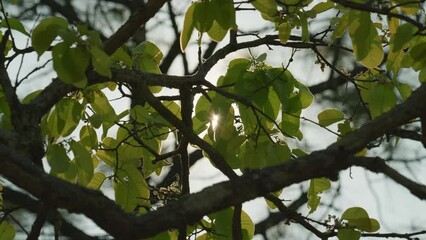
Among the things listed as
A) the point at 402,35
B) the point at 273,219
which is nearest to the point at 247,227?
the point at 402,35

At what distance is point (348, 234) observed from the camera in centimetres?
188

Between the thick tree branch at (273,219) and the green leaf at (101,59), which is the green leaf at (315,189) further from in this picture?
the thick tree branch at (273,219)

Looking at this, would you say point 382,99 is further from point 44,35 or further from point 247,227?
point 44,35

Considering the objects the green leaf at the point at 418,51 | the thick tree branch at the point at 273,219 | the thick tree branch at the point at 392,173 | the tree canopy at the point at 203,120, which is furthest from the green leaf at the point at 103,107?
the thick tree branch at the point at 273,219

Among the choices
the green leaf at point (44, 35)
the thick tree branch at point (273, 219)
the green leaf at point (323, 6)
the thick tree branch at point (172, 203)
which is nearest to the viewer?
the thick tree branch at point (172, 203)

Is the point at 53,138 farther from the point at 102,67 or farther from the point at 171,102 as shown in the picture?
the point at 102,67

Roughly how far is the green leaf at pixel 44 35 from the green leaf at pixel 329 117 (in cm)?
71

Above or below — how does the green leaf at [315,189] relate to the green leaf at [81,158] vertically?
above

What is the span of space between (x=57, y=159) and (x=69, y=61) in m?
0.32

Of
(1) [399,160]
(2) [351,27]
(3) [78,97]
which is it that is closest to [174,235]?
(3) [78,97]

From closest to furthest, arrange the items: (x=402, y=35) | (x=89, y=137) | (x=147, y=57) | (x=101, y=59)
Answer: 1. (x=101, y=59)
2. (x=402, y=35)
3. (x=89, y=137)
4. (x=147, y=57)

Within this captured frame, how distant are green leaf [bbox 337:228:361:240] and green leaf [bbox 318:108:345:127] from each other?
9.8 inches

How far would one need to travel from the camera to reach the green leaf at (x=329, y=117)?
6.17 feet

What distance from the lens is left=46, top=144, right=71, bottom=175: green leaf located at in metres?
1.61
